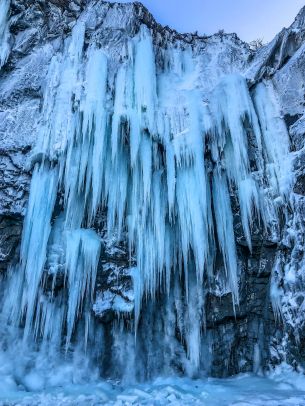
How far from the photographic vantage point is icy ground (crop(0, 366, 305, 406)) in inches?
215

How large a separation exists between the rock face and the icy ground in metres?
0.45

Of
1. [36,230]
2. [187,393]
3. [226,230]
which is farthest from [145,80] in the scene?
[187,393]

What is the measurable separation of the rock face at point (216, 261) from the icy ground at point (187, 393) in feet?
1.48

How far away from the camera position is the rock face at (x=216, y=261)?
23.2 feet

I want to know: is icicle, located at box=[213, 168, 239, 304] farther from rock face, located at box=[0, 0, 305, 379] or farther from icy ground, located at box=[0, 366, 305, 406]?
icy ground, located at box=[0, 366, 305, 406]

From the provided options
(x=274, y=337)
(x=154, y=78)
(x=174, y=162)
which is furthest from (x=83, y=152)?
(x=274, y=337)

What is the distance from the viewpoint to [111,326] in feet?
25.3

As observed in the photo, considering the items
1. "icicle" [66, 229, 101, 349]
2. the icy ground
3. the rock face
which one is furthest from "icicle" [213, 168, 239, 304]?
"icicle" [66, 229, 101, 349]

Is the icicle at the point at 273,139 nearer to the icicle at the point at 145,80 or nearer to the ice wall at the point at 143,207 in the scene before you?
the ice wall at the point at 143,207

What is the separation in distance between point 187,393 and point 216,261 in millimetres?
2548

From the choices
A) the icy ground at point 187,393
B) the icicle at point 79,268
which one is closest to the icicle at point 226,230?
the icy ground at point 187,393

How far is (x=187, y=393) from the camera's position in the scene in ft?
19.9

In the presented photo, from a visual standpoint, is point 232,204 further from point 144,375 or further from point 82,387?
point 82,387

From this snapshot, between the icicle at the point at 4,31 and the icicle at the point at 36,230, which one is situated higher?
the icicle at the point at 4,31
